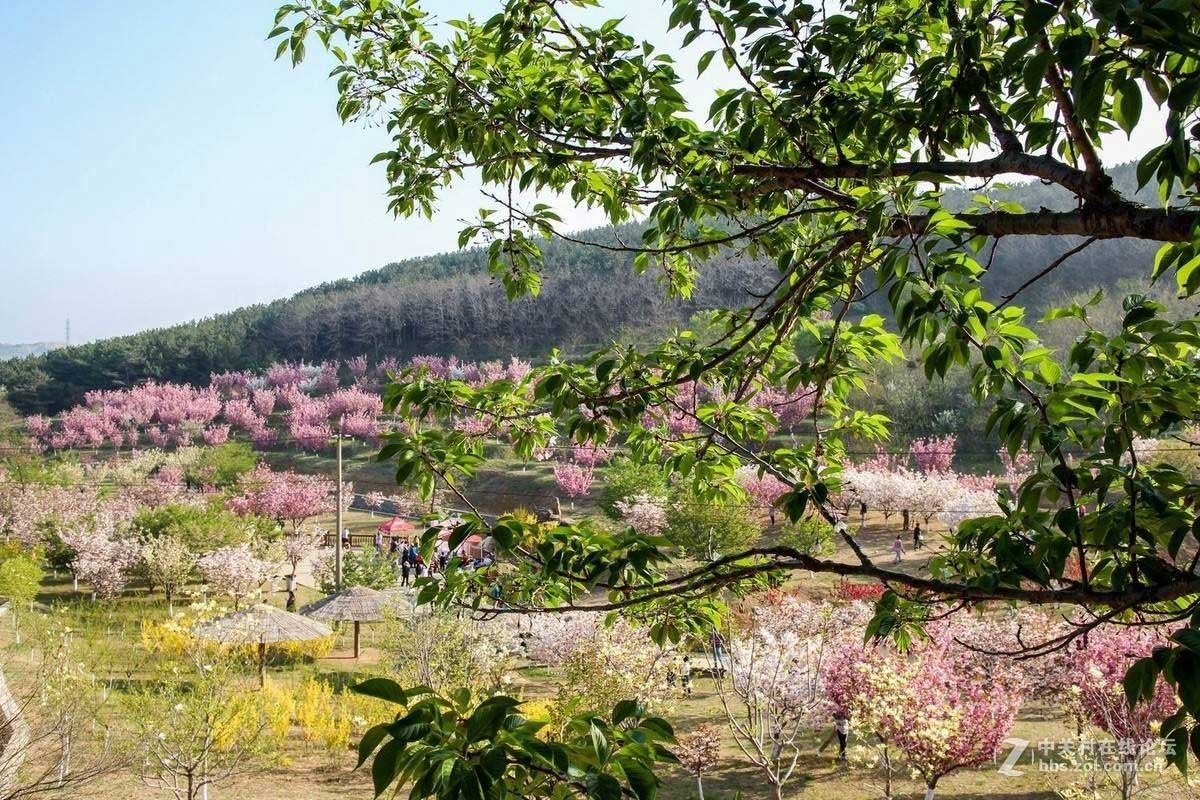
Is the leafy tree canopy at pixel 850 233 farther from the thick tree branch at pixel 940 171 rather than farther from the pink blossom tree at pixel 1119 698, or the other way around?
the pink blossom tree at pixel 1119 698

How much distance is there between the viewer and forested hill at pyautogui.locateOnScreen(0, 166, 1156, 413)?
48.2 m

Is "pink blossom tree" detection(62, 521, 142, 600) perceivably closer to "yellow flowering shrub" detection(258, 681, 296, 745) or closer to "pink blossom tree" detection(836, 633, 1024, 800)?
"yellow flowering shrub" detection(258, 681, 296, 745)

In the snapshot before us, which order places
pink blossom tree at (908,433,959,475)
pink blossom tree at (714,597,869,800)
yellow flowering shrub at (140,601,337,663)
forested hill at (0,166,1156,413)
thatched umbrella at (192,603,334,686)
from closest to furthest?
pink blossom tree at (714,597,869,800), thatched umbrella at (192,603,334,686), yellow flowering shrub at (140,601,337,663), pink blossom tree at (908,433,959,475), forested hill at (0,166,1156,413)

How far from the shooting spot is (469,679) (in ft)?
36.6

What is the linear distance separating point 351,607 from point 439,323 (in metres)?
40.7

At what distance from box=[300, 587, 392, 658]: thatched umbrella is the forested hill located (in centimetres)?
3181

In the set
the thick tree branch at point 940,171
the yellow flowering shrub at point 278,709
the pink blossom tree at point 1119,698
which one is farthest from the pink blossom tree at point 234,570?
the thick tree branch at point 940,171

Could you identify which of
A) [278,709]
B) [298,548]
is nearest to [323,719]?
[278,709]

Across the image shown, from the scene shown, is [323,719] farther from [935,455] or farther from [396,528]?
[935,455]

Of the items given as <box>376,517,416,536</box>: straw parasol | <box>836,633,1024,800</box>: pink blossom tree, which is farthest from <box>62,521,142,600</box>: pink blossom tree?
<box>836,633,1024,800</box>: pink blossom tree

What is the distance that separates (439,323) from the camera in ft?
177

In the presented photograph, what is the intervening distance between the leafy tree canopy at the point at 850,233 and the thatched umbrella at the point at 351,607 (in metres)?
12.1

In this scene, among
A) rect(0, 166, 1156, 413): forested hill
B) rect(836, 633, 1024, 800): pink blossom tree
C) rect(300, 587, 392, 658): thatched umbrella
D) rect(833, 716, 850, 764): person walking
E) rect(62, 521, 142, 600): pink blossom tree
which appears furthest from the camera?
rect(0, 166, 1156, 413): forested hill

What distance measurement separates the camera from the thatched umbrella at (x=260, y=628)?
1123 centimetres
